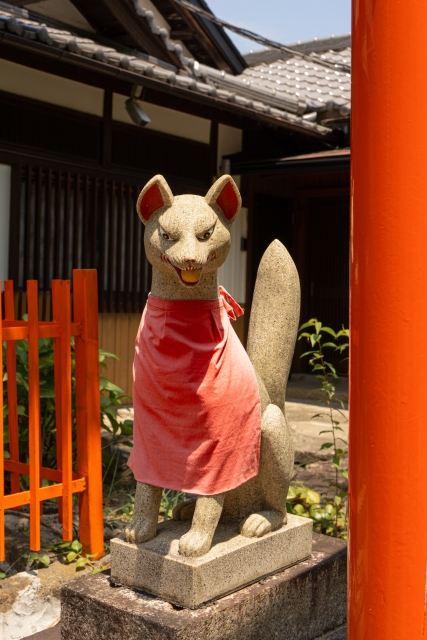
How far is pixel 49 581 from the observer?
368 cm

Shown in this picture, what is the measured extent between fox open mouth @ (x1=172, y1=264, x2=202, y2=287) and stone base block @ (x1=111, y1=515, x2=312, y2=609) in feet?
3.20

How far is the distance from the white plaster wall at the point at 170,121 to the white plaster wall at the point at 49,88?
0.90 feet

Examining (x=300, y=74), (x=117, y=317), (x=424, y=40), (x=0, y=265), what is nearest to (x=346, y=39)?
(x=300, y=74)

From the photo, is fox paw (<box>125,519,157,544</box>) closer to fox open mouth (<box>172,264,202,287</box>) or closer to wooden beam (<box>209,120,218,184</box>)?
fox open mouth (<box>172,264,202,287</box>)

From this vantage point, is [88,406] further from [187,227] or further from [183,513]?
[187,227]

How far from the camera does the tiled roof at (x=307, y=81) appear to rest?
372 inches

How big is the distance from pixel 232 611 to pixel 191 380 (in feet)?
2.78

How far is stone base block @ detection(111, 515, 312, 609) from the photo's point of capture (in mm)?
2613

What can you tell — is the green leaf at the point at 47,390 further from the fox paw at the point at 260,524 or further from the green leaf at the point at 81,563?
the fox paw at the point at 260,524

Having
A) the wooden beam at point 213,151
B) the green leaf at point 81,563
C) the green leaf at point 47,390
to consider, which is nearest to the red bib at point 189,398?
the green leaf at point 81,563

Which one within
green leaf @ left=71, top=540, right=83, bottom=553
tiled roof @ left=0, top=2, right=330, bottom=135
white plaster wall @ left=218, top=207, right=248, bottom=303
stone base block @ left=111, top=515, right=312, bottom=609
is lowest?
green leaf @ left=71, top=540, right=83, bottom=553

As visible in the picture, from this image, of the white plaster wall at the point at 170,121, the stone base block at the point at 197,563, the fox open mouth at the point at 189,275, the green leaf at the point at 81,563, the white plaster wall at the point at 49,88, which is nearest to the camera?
the fox open mouth at the point at 189,275

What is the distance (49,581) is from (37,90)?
184 inches

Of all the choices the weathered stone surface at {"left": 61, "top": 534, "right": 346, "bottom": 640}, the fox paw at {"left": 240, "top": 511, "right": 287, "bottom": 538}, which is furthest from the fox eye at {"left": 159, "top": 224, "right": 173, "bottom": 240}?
the weathered stone surface at {"left": 61, "top": 534, "right": 346, "bottom": 640}
